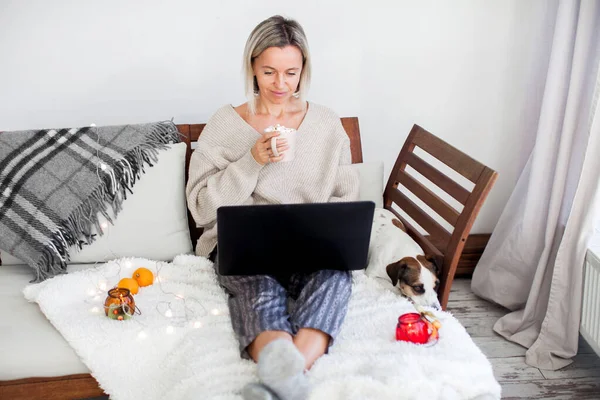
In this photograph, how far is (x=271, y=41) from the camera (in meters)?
1.91

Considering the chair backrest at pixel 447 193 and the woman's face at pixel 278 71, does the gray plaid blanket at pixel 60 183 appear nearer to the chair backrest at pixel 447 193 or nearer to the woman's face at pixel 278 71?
the woman's face at pixel 278 71

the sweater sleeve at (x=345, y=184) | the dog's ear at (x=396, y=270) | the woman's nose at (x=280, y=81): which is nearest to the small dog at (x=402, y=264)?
the dog's ear at (x=396, y=270)

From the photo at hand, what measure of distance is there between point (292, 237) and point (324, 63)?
40.3 inches

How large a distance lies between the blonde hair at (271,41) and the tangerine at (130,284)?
0.66 metres

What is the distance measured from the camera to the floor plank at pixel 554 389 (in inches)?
80.4

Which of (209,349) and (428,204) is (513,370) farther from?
(209,349)

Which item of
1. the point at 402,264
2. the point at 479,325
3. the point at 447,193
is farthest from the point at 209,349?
the point at 479,325

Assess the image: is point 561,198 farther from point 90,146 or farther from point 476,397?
point 90,146

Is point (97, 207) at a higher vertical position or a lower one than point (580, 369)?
higher

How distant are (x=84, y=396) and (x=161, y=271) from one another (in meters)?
0.45

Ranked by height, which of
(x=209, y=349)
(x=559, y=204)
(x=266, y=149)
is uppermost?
(x=266, y=149)

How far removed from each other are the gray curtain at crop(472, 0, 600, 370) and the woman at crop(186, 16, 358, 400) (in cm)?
74

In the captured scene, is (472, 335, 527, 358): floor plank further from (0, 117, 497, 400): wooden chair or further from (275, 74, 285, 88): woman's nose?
(275, 74, 285, 88): woman's nose

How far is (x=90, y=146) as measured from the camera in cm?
206
